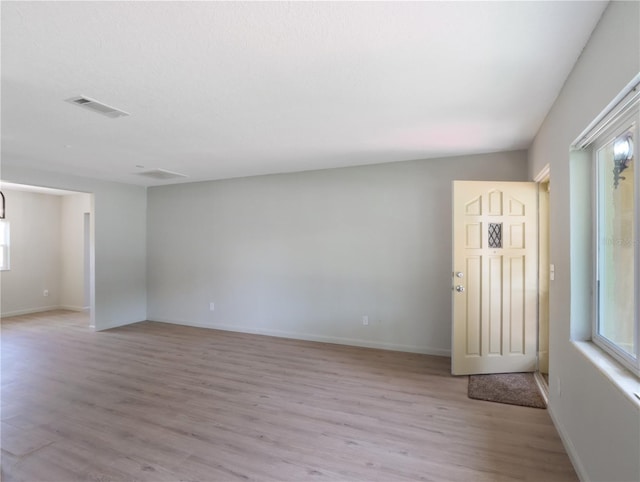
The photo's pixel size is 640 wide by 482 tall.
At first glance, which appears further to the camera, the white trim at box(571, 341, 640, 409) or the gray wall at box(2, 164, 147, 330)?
the gray wall at box(2, 164, 147, 330)

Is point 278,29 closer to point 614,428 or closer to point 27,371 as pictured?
point 614,428

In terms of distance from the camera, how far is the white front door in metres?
3.57

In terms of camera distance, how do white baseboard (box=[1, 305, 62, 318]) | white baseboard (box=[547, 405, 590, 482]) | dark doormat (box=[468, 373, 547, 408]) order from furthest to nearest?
1. white baseboard (box=[1, 305, 62, 318])
2. dark doormat (box=[468, 373, 547, 408])
3. white baseboard (box=[547, 405, 590, 482])

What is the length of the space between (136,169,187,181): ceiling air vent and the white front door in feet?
13.1

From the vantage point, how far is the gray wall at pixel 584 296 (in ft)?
4.72

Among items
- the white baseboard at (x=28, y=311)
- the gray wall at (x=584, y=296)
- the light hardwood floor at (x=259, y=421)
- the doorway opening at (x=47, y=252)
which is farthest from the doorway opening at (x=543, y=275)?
the white baseboard at (x=28, y=311)

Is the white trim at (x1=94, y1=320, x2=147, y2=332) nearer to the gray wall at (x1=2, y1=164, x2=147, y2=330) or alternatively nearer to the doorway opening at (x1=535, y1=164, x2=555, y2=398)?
the gray wall at (x1=2, y1=164, x2=147, y2=330)

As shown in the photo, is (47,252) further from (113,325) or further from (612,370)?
(612,370)

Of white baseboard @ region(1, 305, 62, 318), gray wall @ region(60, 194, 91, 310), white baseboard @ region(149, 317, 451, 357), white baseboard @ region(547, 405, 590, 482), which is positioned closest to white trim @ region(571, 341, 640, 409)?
white baseboard @ region(547, 405, 590, 482)

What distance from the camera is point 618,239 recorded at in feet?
6.04

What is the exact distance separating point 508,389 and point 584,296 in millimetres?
1495

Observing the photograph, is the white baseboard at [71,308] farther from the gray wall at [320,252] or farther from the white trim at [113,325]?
the gray wall at [320,252]

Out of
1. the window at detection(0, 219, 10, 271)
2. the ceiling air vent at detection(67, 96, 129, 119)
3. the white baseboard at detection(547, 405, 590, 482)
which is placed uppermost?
the ceiling air vent at detection(67, 96, 129, 119)

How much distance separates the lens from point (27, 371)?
379cm
